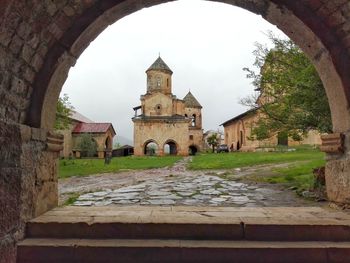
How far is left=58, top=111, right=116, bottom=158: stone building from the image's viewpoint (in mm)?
43384

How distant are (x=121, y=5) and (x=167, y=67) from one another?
4567 cm

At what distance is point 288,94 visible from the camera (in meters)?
8.21

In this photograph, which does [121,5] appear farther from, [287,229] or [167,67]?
[167,67]

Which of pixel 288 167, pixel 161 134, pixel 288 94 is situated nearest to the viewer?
pixel 288 94

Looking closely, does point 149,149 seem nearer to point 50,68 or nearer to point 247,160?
point 247,160

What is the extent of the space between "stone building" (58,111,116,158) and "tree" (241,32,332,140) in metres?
36.3

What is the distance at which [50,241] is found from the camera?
10.7 ft

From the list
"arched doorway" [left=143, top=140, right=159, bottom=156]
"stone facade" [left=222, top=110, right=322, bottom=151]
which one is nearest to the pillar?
"stone facade" [left=222, top=110, right=322, bottom=151]

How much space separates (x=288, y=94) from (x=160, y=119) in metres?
35.6

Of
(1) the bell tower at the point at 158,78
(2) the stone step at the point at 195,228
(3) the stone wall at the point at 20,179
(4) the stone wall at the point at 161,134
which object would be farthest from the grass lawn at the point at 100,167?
(1) the bell tower at the point at 158,78

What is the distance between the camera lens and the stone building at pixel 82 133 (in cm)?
4338

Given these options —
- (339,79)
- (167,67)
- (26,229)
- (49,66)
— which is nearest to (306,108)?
(339,79)

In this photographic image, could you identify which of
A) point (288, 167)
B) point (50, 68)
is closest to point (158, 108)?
point (288, 167)

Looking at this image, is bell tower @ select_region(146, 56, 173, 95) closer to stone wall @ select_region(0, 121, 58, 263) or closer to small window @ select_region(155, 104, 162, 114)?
small window @ select_region(155, 104, 162, 114)
